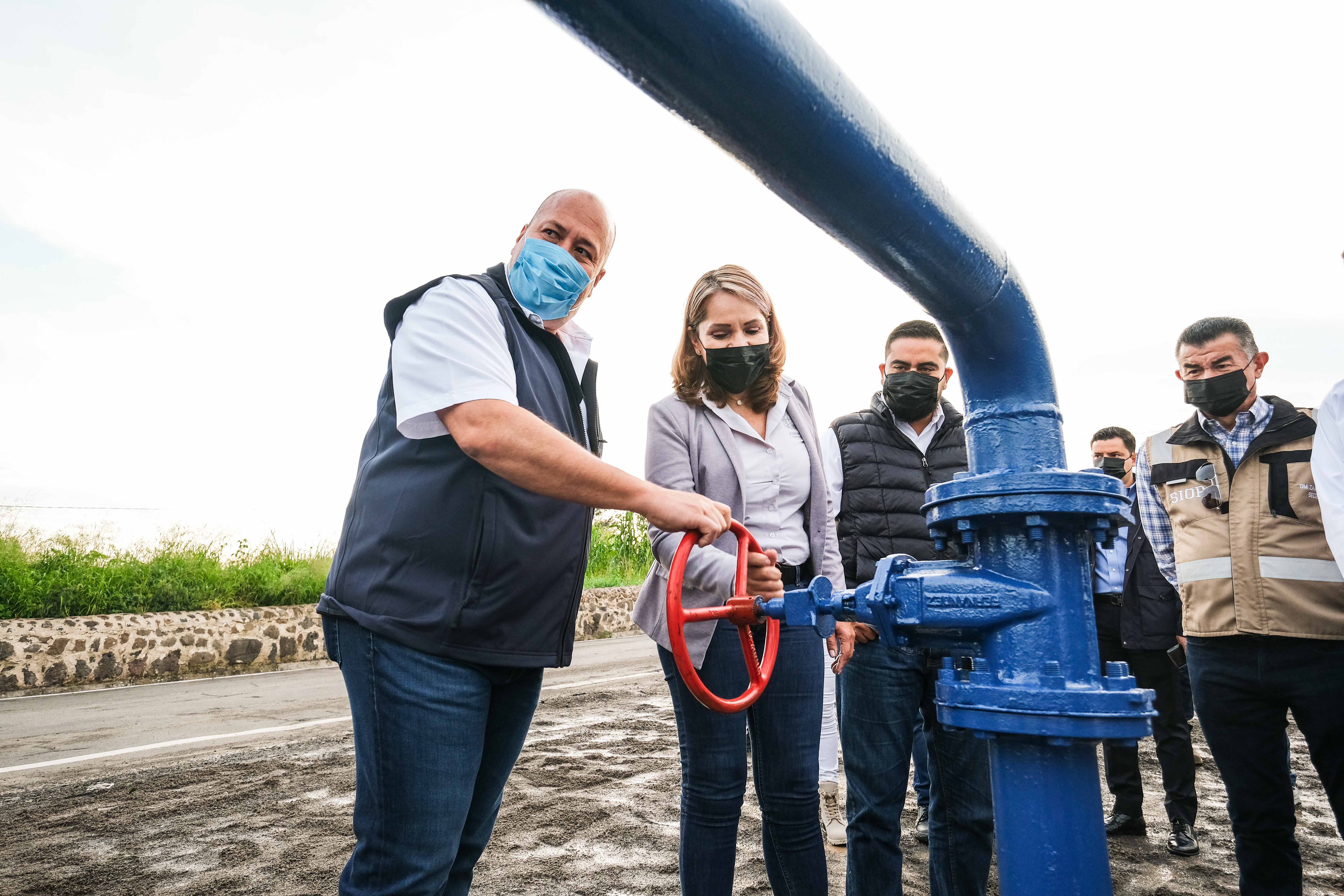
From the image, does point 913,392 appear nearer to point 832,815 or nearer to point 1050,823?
point 1050,823

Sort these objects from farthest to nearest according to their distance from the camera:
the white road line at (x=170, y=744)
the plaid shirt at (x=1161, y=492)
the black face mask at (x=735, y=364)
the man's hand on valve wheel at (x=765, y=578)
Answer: the white road line at (x=170, y=744)
the plaid shirt at (x=1161, y=492)
the black face mask at (x=735, y=364)
the man's hand on valve wheel at (x=765, y=578)

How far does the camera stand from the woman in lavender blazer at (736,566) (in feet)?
6.15

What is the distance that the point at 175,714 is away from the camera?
6.01 m

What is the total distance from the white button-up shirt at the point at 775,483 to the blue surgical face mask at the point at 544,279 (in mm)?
601

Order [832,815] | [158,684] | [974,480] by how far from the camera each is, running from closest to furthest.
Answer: [974,480], [832,815], [158,684]

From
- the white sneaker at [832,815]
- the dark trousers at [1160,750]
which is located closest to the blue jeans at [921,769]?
the white sneaker at [832,815]

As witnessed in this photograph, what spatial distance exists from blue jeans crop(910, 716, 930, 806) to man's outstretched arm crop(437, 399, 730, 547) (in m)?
2.29

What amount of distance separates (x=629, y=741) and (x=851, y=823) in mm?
2748

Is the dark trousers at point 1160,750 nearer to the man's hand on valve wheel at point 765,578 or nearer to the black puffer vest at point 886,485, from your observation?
the black puffer vest at point 886,485

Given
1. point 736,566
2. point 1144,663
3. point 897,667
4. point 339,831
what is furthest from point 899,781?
point 1144,663

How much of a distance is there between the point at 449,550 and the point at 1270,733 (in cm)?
254

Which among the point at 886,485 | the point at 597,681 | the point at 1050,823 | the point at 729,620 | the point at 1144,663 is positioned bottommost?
the point at 597,681

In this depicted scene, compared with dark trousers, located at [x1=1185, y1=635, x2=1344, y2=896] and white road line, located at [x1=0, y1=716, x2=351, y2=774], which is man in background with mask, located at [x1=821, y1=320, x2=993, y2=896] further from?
white road line, located at [x1=0, y1=716, x2=351, y2=774]

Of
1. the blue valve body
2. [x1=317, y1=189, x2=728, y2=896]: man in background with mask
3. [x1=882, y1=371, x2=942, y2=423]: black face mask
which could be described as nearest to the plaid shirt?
[x1=882, y1=371, x2=942, y2=423]: black face mask
